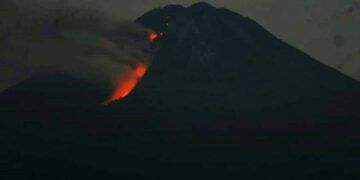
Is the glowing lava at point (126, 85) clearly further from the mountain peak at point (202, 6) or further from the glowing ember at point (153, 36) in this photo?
the mountain peak at point (202, 6)

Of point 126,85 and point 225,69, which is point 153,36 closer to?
point 126,85

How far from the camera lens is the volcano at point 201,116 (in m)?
32.9

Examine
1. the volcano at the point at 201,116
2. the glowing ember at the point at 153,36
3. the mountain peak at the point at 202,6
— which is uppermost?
the mountain peak at the point at 202,6

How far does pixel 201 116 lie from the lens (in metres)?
44.7

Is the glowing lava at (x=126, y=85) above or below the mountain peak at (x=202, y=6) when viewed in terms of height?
below

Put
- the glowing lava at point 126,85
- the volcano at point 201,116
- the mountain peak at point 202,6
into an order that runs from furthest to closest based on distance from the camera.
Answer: the mountain peak at point 202,6
the glowing lava at point 126,85
the volcano at point 201,116

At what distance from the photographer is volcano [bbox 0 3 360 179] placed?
32.9m

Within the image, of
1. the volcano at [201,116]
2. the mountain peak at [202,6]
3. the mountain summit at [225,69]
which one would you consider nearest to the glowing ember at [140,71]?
the volcano at [201,116]

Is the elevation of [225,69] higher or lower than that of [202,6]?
lower

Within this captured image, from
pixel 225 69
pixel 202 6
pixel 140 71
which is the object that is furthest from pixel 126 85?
pixel 202 6

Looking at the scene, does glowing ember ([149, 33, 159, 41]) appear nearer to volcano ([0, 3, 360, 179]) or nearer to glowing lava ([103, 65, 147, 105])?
volcano ([0, 3, 360, 179])

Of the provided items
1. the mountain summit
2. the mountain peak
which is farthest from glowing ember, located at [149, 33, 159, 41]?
the mountain peak

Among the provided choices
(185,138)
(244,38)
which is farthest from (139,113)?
(244,38)

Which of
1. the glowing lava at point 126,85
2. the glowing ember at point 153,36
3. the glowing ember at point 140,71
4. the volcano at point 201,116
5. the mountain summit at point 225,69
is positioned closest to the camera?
the volcano at point 201,116
